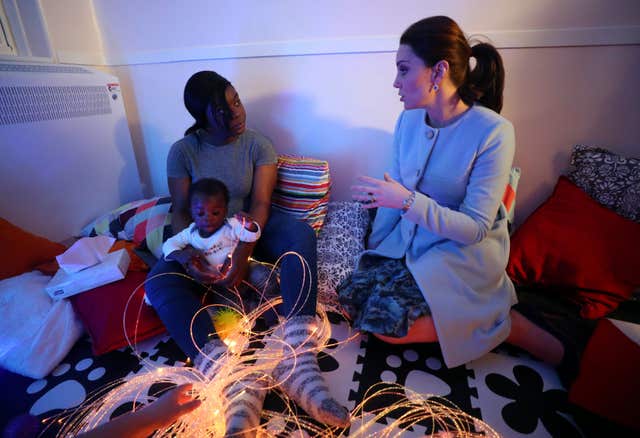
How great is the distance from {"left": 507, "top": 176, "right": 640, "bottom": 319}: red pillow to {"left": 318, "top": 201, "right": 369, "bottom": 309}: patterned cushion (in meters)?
0.78

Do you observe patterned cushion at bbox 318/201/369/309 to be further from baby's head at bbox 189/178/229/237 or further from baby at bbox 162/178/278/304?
baby's head at bbox 189/178/229/237

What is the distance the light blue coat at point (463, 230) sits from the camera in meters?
1.13

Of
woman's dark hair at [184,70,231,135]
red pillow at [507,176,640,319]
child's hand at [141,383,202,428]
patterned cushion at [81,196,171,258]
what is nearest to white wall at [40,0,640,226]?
red pillow at [507,176,640,319]

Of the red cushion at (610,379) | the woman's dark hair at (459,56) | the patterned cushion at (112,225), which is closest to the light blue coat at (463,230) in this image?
the woman's dark hair at (459,56)

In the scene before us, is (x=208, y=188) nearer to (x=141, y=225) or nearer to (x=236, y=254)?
(x=236, y=254)

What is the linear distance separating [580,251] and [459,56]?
107 cm

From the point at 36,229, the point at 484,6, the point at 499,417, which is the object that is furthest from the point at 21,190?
the point at 484,6

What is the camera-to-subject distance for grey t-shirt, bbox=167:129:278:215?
1.57 metres

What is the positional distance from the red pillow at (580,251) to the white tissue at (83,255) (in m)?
2.04

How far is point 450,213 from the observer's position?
3.65 feet

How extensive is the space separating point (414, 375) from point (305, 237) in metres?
0.72

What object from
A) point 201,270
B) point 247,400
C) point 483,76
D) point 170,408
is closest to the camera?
point 170,408

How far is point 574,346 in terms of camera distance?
3.75 feet

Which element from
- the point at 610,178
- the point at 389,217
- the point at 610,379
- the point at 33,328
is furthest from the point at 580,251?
the point at 33,328
